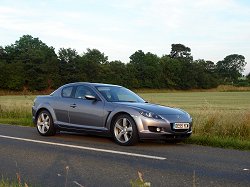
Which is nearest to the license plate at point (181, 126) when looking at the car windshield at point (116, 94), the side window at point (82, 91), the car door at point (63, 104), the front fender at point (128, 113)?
the front fender at point (128, 113)

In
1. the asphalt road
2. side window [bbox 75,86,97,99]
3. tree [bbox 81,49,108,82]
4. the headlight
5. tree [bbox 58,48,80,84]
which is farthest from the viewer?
tree [bbox 81,49,108,82]

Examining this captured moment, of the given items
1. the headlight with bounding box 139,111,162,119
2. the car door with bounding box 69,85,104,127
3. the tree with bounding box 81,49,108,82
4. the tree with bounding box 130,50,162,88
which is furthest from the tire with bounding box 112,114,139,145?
the tree with bounding box 130,50,162,88

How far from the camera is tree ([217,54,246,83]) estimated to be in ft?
534

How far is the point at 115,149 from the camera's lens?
9.02m

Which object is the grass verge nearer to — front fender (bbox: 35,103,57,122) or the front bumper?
the front bumper

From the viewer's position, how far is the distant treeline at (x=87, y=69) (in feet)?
297

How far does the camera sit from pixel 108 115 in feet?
32.7

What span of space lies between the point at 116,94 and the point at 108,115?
3.25 feet

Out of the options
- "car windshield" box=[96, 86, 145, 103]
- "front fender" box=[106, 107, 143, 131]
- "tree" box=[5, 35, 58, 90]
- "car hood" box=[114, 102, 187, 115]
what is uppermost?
"tree" box=[5, 35, 58, 90]

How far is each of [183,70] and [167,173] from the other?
4691 inches

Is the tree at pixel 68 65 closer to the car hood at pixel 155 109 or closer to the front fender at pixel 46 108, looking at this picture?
the front fender at pixel 46 108

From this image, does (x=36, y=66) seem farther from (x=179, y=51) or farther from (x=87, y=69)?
(x=179, y=51)

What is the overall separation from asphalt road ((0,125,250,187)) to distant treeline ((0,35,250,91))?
79.9 meters

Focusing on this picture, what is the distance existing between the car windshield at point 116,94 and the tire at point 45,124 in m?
1.65
